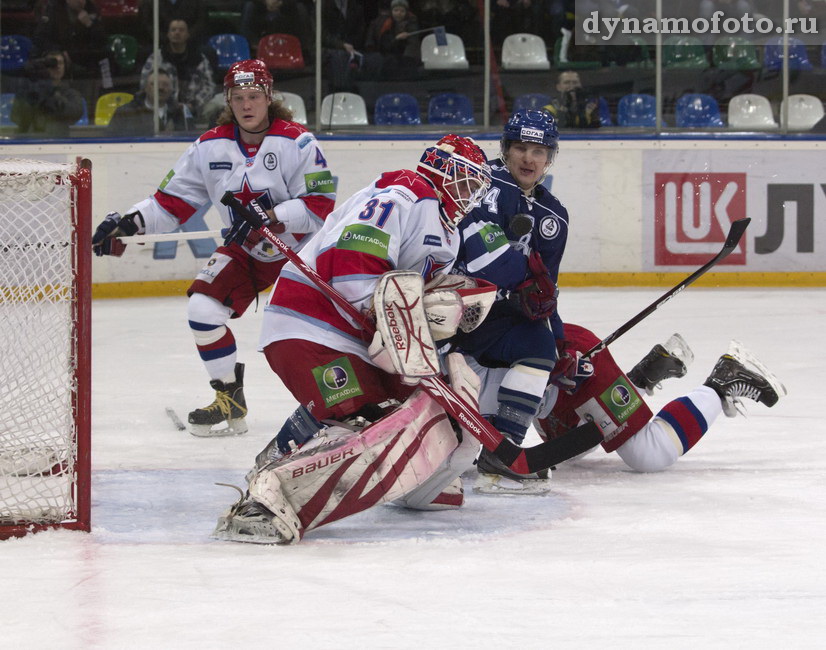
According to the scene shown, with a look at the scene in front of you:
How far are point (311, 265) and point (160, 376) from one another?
2.14 m

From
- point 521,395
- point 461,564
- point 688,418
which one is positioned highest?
point 521,395

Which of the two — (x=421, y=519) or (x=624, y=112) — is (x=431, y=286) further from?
(x=624, y=112)

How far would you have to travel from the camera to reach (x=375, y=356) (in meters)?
2.73

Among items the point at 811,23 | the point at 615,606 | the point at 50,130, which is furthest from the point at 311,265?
the point at 811,23

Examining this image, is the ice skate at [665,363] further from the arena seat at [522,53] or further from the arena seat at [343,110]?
the arena seat at [522,53]

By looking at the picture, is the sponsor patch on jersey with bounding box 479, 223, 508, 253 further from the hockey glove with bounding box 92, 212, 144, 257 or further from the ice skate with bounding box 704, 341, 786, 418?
the hockey glove with bounding box 92, 212, 144, 257

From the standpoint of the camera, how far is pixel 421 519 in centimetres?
292

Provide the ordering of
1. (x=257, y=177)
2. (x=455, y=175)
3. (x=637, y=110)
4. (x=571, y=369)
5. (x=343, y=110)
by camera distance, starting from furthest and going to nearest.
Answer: (x=637, y=110), (x=343, y=110), (x=257, y=177), (x=571, y=369), (x=455, y=175)

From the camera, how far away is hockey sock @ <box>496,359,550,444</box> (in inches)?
125

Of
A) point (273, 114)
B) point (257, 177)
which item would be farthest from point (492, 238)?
point (273, 114)

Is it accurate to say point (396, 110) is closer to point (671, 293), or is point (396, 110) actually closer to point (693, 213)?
point (693, 213)

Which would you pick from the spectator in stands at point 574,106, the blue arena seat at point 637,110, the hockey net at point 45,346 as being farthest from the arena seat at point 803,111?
the hockey net at point 45,346

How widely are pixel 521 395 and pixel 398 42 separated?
491cm

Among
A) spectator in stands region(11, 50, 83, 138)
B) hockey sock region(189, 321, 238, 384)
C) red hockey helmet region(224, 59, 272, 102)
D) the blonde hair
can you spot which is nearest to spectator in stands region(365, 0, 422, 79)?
spectator in stands region(11, 50, 83, 138)
